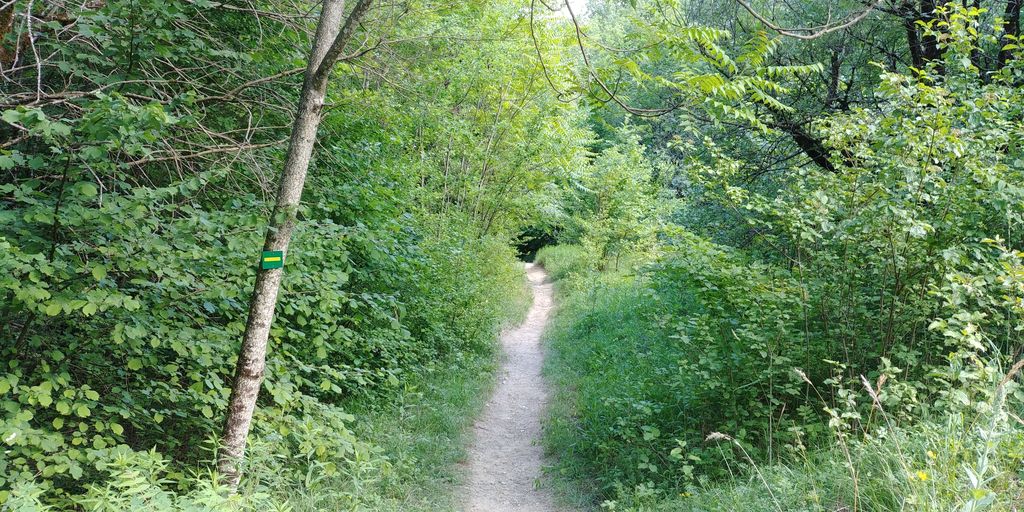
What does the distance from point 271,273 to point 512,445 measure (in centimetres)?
497

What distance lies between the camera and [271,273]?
350 centimetres

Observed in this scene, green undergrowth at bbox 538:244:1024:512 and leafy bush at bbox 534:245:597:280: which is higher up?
green undergrowth at bbox 538:244:1024:512

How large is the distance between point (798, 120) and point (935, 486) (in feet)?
22.8

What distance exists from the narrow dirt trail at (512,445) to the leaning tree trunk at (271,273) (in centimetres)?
287

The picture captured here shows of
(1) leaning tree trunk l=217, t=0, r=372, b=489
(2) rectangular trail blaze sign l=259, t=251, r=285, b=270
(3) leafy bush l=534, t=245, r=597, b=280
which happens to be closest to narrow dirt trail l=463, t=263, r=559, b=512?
(1) leaning tree trunk l=217, t=0, r=372, b=489

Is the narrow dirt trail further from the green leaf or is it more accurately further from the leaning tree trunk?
the green leaf

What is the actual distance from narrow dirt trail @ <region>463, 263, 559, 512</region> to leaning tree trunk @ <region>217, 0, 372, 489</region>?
2.87 m

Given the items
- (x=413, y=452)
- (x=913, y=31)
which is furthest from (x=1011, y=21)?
(x=413, y=452)

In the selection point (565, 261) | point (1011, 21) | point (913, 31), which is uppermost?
point (1011, 21)

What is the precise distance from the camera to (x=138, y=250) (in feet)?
11.5

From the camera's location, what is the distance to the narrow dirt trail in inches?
240

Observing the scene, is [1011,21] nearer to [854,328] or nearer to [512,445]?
[854,328]

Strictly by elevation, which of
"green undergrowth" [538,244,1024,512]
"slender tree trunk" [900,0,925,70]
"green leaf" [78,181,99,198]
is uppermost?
"slender tree trunk" [900,0,925,70]

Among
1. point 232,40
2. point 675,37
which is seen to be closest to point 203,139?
point 232,40
